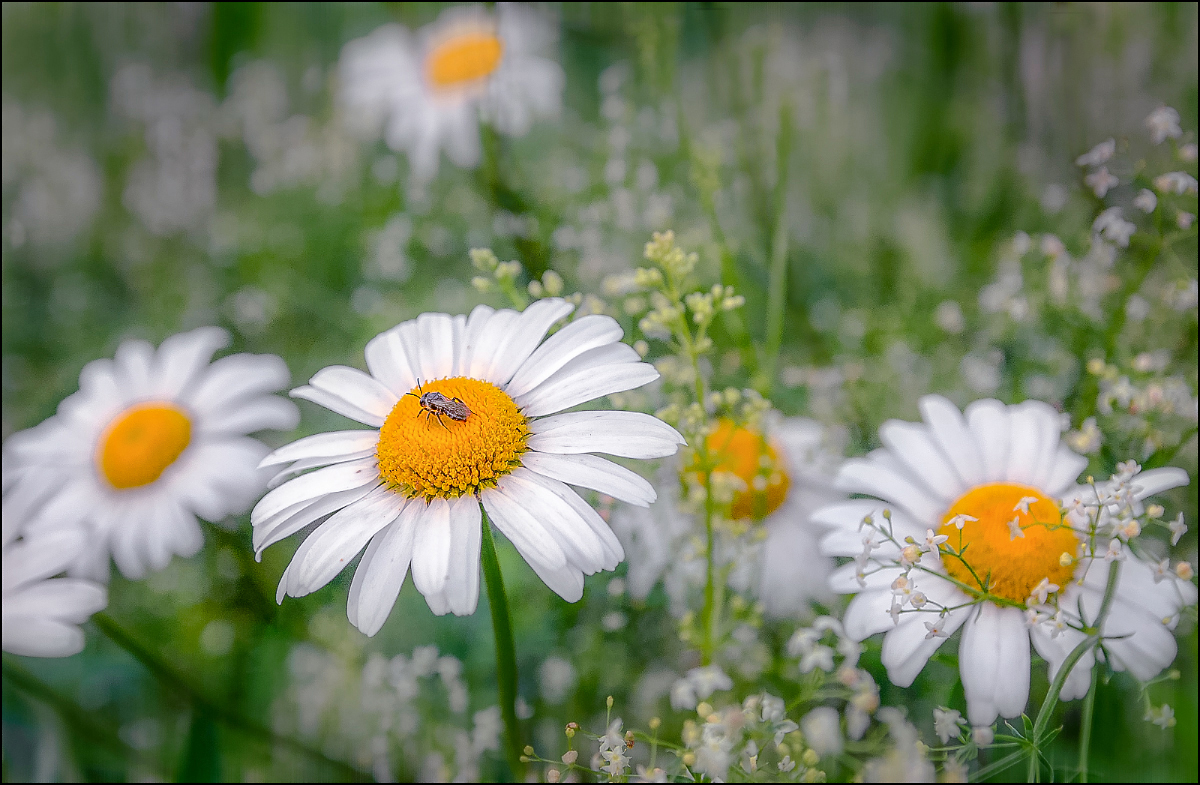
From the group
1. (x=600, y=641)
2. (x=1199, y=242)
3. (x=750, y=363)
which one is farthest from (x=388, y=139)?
(x=1199, y=242)

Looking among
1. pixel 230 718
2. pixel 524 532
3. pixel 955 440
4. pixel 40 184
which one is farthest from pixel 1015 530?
pixel 40 184

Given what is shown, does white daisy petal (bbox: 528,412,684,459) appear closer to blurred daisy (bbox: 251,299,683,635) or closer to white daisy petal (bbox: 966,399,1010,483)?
blurred daisy (bbox: 251,299,683,635)

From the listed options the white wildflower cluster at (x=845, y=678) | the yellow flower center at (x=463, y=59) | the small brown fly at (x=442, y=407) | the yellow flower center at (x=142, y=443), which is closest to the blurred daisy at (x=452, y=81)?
the yellow flower center at (x=463, y=59)

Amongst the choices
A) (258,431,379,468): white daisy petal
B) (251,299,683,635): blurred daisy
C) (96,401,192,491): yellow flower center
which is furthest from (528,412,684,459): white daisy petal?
(96,401,192,491): yellow flower center

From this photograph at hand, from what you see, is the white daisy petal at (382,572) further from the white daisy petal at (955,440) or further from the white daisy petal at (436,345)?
the white daisy petal at (955,440)

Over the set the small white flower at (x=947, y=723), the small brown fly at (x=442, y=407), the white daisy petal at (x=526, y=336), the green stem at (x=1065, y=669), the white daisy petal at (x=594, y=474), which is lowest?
the small white flower at (x=947, y=723)

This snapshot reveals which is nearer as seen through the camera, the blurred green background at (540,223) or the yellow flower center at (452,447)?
the yellow flower center at (452,447)
